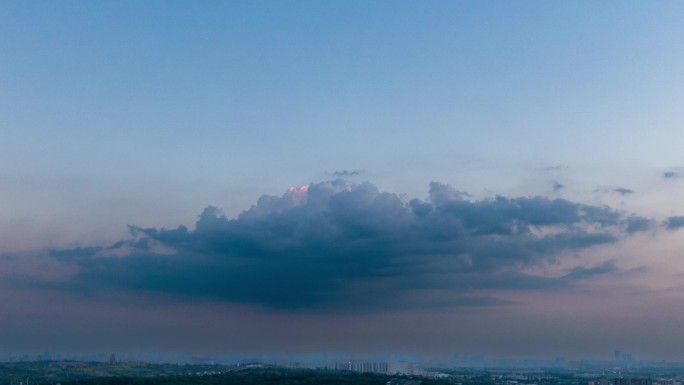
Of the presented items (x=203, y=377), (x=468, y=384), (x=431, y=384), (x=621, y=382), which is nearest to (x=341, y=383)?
(x=431, y=384)

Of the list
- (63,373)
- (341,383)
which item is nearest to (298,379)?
(341,383)

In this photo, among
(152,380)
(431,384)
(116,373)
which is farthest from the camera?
(116,373)

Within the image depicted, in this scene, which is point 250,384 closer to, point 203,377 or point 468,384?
point 203,377

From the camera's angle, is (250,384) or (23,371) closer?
(250,384)

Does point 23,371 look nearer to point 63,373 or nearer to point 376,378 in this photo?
point 63,373

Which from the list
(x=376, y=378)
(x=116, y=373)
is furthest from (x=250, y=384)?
(x=116, y=373)

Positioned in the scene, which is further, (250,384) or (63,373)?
(63,373)

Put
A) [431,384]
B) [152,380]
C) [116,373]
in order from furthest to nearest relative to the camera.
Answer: [116,373], [431,384], [152,380]

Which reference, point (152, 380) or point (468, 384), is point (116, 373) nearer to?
point (152, 380)
